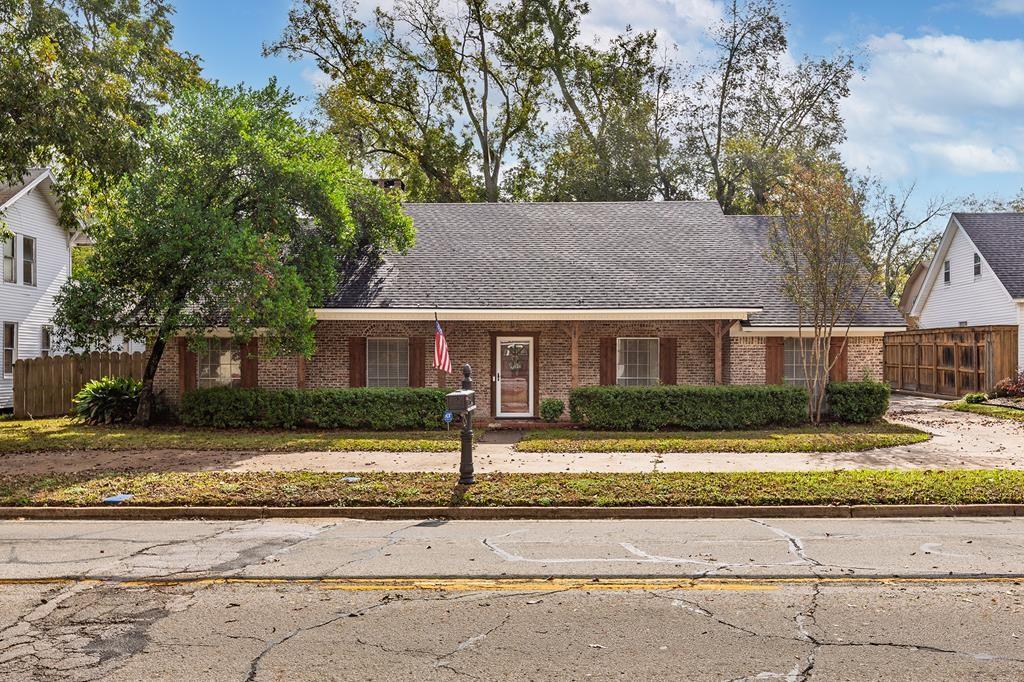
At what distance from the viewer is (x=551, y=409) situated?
19.0 meters

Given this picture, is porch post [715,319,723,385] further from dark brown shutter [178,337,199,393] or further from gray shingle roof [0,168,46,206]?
gray shingle roof [0,168,46,206]

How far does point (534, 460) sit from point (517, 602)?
7.70 metres

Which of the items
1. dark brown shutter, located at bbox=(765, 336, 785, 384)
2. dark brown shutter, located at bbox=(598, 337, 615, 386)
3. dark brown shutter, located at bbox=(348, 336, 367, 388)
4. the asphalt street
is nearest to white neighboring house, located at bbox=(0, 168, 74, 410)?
dark brown shutter, located at bbox=(348, 336, 367, 388)

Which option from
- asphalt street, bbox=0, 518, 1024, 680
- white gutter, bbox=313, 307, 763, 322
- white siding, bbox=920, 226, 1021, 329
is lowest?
asphalt street, bbox=0, 518, 1024, 680

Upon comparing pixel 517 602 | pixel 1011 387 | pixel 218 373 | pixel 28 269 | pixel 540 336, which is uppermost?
pixel 28 269

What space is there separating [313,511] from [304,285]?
30.4 feet

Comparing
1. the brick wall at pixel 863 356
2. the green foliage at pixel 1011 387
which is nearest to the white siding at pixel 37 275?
the brick wall at pixel 863 356

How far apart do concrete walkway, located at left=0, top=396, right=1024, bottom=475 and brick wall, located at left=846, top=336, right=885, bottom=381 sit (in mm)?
4806

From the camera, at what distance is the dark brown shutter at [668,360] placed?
20312 millimetres

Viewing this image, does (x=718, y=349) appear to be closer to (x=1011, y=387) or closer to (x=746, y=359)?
(x=746, y=359)

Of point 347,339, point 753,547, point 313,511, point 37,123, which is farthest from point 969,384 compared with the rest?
point 37,123

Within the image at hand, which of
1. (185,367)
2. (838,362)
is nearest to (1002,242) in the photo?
(838,362)

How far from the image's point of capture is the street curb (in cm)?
948

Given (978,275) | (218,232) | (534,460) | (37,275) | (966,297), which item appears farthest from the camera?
(966,297)
